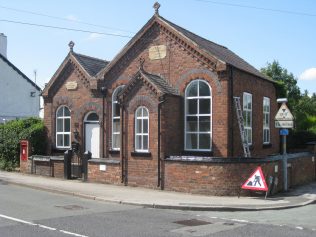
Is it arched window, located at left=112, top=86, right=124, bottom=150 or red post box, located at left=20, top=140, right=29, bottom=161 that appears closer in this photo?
arched window, located at left=112, top=86, right=124, bottom=150

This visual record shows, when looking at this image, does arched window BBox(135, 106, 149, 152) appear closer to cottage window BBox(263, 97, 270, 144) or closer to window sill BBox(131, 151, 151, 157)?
window sill BBox(131, 151, 151, 157)

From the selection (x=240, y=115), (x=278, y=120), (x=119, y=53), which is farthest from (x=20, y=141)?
(x=278, y=120)

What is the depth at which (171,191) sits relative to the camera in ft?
56.0

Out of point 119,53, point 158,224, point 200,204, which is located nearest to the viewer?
point 158,224

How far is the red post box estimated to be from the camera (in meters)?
23.1

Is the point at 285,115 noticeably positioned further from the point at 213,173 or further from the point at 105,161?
the point at 105,161

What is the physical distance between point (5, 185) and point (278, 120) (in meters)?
11.3

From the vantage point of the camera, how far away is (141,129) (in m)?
18.7

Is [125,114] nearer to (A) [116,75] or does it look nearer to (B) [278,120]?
(A) [116,75]

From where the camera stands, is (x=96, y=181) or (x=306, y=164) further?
(x=306, y=164)

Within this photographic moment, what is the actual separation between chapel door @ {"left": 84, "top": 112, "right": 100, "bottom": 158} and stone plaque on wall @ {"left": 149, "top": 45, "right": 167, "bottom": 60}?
4.36 meters

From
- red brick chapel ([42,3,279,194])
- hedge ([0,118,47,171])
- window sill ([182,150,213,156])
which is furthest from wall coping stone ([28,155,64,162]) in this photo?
window sill ([182,150,213,156])

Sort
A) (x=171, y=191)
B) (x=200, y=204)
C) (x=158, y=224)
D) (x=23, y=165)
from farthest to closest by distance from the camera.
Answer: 1. (x=23, y=165)
2. (x=171, y=191)
3. (x=200, y=204)
4. (x=158, y=224)

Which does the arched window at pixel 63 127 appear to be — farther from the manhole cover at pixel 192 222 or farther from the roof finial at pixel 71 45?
the manhole cover at pixel 192 222
